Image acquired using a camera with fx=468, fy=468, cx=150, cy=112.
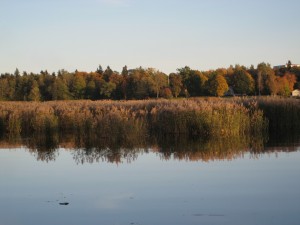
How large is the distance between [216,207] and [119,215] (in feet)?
5.40

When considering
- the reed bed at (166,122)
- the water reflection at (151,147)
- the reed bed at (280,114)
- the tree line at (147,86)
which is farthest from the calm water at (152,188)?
the tree line at (147,86)

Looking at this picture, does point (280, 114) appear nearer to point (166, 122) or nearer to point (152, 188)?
point (166, 122)

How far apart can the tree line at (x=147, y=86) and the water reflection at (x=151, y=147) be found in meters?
42.6

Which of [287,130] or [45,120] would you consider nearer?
[287,130]

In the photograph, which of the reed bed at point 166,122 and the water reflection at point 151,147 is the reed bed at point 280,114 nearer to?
the reed bed at point 166,122

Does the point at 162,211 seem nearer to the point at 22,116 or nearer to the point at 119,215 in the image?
the point at 119,215

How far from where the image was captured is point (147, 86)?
6359cm

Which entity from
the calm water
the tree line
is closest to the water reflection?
the calm water

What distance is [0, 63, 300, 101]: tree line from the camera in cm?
6347

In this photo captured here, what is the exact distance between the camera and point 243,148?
1520 cm

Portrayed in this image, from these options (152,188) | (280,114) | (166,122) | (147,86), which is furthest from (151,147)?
(147,86)

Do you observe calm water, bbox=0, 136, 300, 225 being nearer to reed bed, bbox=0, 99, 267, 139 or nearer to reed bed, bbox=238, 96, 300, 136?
reed bed, bbox=0, 99, 267, 139

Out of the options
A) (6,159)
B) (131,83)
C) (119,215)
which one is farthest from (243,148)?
(131,83)

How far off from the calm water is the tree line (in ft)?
157
